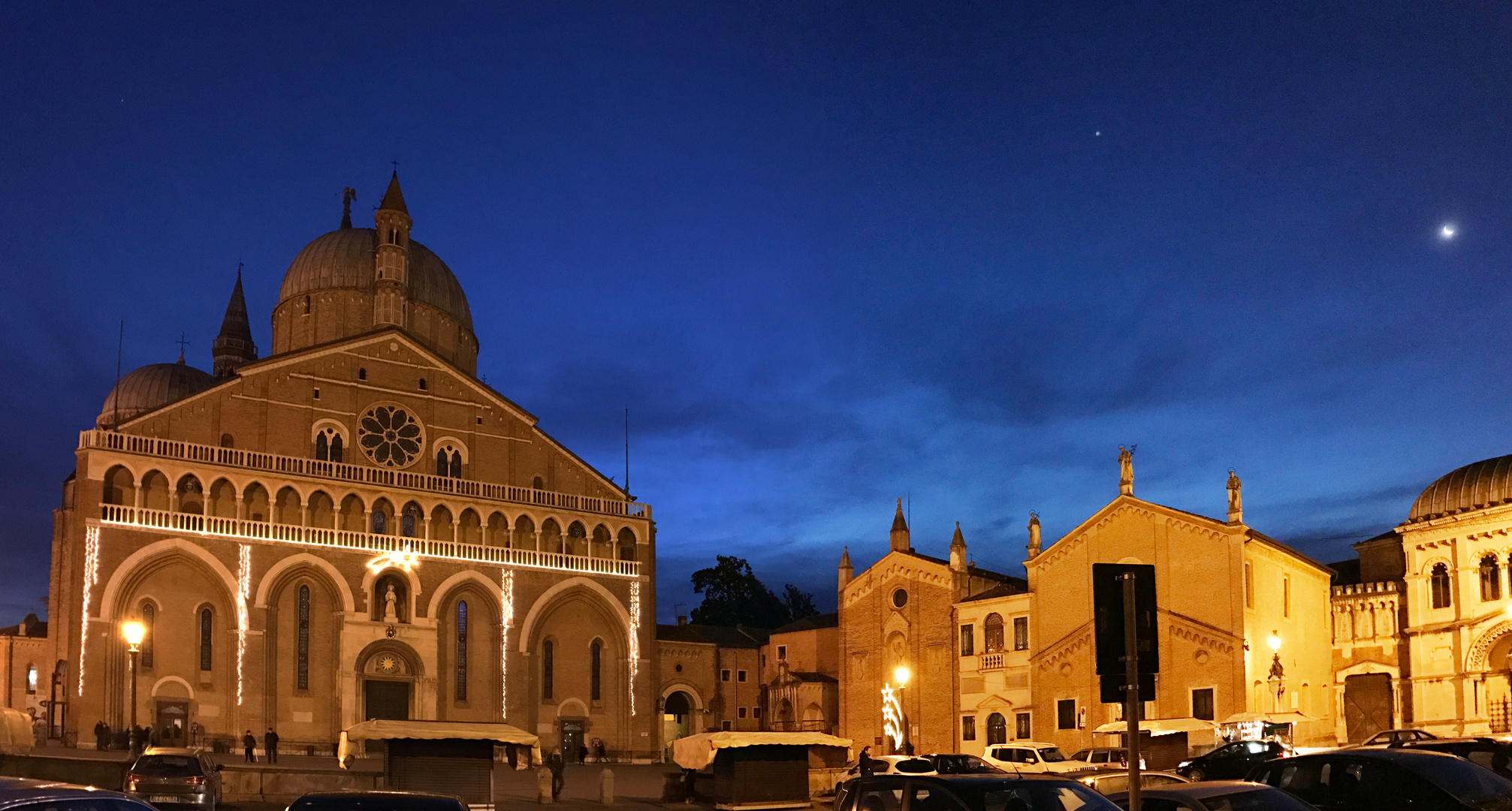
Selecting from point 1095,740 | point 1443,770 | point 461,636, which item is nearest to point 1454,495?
point 1095,740

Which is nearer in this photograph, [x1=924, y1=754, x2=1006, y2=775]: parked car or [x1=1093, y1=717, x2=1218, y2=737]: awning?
[x1=924, y1=754, x2=1006, y2=775]: parked car

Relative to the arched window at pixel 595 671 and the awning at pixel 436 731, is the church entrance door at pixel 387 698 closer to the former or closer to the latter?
the arched window at pixel 595 671

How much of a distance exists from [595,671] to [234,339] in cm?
3335

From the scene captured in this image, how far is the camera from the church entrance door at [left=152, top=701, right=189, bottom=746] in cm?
4519

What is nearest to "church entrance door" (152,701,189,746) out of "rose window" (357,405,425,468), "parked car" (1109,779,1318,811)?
"rose window" (357,405,425,468)

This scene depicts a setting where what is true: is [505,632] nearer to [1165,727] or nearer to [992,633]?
[992,633]

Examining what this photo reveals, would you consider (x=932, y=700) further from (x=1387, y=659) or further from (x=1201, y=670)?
(x=1387, y=659)

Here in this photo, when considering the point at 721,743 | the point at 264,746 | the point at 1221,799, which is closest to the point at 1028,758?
the point at 721,743

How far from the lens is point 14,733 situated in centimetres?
2577

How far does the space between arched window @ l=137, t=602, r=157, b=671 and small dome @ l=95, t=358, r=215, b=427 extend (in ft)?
74.5

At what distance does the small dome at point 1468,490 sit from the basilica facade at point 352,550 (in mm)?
30675

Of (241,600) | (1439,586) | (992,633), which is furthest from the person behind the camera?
(992,633)

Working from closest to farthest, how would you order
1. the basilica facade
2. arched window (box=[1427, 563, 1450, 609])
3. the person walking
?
the person walking
arched window (box=[1427, 563, 1450, 609])
the basilica facade

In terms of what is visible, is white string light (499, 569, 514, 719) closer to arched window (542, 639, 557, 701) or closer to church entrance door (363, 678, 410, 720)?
arched window (542, 639, 557, 701)
